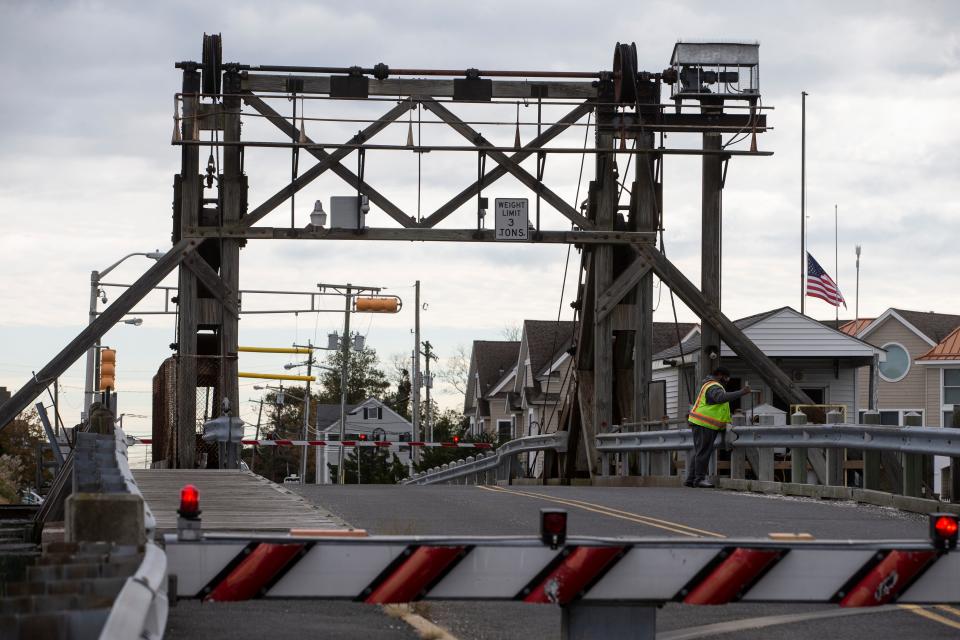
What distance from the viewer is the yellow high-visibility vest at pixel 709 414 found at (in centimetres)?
1950

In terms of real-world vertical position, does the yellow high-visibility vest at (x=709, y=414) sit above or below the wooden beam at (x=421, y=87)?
below

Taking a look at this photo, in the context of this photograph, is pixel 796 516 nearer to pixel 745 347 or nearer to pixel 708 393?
pixel 708 393

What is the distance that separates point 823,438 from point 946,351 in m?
29.8

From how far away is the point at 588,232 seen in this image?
86.4ft

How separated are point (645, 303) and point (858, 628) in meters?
18.2

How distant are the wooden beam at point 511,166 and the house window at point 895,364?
90.5ft

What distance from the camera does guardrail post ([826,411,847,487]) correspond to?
1955 cm

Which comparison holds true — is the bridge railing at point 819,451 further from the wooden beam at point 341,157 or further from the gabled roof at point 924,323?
the gabled roof at point 924,323

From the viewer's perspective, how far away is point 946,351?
1858 inches

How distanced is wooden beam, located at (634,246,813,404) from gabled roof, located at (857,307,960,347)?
28348 mm

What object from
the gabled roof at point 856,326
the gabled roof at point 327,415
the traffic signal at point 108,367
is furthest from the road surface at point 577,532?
the gabled roof at point 327,415

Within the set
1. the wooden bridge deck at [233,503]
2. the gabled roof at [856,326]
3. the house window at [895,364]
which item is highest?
the gabled roof at [856,326]

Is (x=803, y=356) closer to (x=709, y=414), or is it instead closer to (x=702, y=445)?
(x=702, y=445)

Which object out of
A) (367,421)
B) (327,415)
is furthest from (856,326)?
(327,415)
